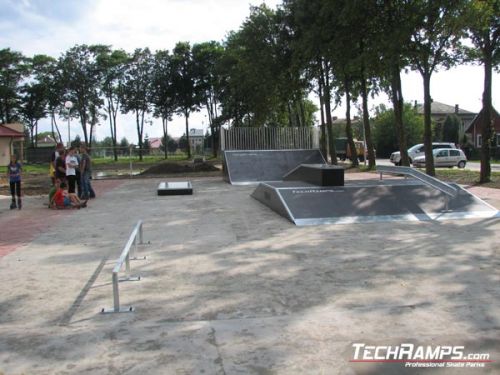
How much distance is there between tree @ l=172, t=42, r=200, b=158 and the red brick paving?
139ft

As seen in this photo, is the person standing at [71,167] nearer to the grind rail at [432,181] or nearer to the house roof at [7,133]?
the grind rail at [432,181]

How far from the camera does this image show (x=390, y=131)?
209ft

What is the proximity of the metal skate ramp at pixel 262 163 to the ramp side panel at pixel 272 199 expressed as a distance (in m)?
8.11

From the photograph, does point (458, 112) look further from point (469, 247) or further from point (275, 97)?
point (469, 247)

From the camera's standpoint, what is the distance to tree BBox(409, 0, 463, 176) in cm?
1770

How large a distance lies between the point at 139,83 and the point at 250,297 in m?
56.0

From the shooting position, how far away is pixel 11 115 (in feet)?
218

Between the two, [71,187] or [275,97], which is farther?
[275,97]

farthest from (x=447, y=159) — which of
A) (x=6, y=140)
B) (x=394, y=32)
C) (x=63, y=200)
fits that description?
(x=6, y=140)

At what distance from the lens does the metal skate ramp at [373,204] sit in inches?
427

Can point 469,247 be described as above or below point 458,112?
below

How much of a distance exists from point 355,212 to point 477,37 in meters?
12.9

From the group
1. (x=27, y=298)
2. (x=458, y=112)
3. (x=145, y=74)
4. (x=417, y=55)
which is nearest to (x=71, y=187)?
(x=27, y=298)

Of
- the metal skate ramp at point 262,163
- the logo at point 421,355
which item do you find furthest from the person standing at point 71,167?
the logo at point 421,355
